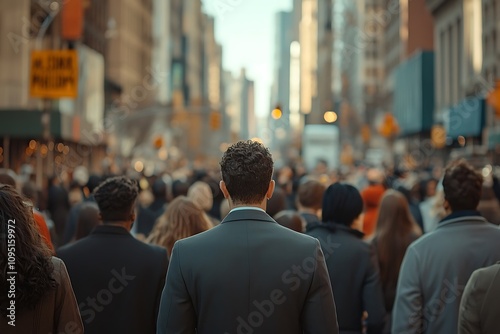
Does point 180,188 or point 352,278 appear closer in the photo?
point 352,278

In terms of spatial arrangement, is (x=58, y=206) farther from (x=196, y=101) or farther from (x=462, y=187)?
(x=196, y=101)

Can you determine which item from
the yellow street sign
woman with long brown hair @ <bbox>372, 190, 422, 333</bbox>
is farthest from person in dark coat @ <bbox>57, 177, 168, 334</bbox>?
the yellow street sign

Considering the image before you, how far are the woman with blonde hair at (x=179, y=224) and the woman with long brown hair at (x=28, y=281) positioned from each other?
11.6ft

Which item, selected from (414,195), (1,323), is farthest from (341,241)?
(414,195)

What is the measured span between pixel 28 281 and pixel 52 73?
27616mm

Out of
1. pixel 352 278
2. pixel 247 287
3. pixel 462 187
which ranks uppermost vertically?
pixel 462 187

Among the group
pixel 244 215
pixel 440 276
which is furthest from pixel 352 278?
pixel 244 215

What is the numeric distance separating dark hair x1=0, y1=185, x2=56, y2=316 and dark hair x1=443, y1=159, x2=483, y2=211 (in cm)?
344

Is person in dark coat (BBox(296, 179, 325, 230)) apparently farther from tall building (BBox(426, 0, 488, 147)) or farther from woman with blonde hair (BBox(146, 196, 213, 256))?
tall building (BBox(426, 0, 488, 147))

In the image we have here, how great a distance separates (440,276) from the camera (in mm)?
6965

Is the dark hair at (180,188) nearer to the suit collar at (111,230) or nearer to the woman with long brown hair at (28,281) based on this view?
the suit collar at (111,230)

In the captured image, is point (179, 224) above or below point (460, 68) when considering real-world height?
below

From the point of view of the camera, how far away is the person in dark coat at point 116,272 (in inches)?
256

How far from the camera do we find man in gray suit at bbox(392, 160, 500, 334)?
22.7 ft
